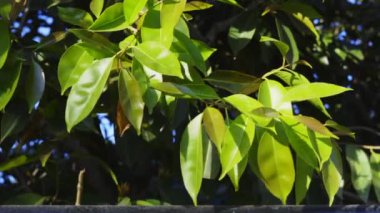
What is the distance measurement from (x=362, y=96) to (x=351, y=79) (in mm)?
391

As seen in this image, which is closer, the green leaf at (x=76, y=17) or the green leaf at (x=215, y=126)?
the green leaf at (x=215, y=126)

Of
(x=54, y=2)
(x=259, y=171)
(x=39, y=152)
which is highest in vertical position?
(x=54, y=2)

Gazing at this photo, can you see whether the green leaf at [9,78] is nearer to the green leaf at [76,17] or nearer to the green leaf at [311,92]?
the green leaf at [76,17]

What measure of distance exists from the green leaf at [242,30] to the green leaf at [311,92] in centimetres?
49

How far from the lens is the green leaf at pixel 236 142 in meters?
1.02

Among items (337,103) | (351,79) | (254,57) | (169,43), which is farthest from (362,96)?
(169,43)

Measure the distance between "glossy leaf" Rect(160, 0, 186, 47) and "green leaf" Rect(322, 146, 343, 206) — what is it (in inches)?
14.2

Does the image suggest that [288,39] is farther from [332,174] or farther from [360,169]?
[332,174]

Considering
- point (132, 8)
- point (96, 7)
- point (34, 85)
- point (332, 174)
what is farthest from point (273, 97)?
point (34, 85)

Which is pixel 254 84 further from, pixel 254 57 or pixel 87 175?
pixel 87 175

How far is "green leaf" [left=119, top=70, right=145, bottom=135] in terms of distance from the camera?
3.56ft

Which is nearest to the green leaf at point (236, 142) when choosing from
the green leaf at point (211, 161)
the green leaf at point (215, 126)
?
the green leaf at point (215, 126)

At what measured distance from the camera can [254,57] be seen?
1.76m

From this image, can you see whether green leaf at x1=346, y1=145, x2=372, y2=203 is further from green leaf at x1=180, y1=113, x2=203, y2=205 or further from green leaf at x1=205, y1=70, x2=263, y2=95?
green leaf at x1=180, y1=113, x2=203, y2=205
